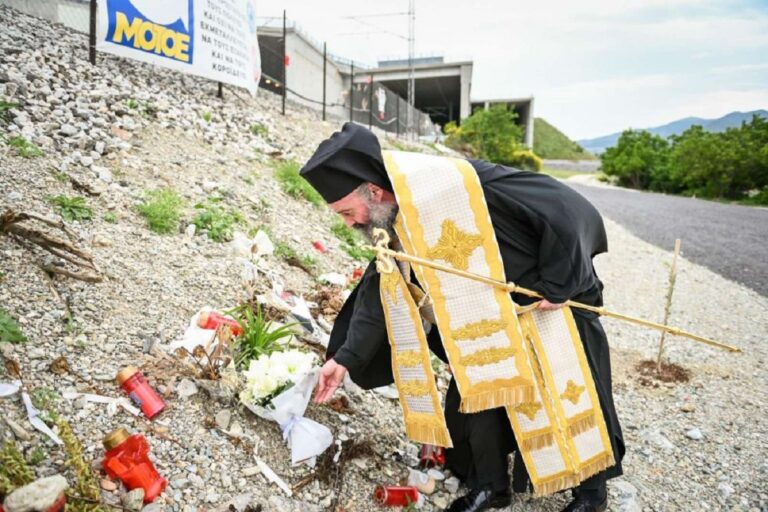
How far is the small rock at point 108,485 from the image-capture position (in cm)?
191

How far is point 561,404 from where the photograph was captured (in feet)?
7.28

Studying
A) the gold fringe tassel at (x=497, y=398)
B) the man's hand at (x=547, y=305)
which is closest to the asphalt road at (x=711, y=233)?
the man's hand at (x=547, y=305)

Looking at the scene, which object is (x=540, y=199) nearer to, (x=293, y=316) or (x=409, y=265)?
(x=409, y=265)

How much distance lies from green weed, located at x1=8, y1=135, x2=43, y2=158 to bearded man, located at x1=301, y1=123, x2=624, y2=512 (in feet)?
9.95

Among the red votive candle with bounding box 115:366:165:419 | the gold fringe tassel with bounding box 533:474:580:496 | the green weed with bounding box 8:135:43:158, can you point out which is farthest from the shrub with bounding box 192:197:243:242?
the gold fringe tassel with bounding box 533:474:580:496

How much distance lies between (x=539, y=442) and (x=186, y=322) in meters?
2.22

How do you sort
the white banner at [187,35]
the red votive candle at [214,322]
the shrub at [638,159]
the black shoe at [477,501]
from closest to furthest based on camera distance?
the black shoe at [477,501] < the red votive candle at [214,322] < the white banner at [187,35] < the shrub at [638,159]

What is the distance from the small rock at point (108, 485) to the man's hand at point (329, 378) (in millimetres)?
916

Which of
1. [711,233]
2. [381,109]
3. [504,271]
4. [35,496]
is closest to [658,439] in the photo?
[504,271]

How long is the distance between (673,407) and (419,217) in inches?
127

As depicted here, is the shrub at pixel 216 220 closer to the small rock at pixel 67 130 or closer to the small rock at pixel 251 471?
the small rock at pixel 67 130

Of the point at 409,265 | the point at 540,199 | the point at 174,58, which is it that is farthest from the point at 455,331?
the point at 174,58

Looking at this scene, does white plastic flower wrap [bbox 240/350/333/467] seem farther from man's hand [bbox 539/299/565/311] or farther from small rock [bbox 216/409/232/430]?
man's hand [bbox 539/299/565/311]

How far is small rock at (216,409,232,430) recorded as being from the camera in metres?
2.43
